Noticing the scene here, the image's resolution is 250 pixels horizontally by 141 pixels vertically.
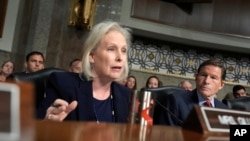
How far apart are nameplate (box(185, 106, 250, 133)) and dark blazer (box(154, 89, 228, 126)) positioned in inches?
24.6

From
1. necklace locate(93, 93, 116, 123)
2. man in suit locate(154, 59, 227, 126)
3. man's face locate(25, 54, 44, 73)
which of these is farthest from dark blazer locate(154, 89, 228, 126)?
man's face locate(25, 54, 44, 73)

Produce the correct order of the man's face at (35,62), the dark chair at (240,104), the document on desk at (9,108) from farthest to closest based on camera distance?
the man's face at (35,62) → the dark chair at (240,104) → the document on desk at (9,108)

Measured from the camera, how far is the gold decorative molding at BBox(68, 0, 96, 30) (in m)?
5.33

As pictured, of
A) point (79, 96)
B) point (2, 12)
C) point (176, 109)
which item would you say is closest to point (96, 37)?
point (79, 96)

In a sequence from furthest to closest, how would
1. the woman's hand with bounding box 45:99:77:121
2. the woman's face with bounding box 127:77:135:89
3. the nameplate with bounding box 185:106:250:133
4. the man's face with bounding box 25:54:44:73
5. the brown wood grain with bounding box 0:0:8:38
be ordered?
the brown wood grain with bounding box 0:0:8:38
the woman's face with bounding box 127:77:135:89
the man's face with bounding box 25:54:44:73
the woman's hand with bounding box 45:99:77:121
the nameplate with bounding box 185:106:250:133

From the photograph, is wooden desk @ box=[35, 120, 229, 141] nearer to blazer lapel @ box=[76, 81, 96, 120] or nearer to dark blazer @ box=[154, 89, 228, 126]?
blazer lapel @ box=[76, 81, 96, 120]

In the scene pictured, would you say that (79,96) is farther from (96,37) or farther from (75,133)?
(75,133)

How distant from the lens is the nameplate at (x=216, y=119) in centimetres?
131

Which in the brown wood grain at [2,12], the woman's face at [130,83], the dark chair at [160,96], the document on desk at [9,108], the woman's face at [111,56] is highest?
the brown wood grain at [2,12]

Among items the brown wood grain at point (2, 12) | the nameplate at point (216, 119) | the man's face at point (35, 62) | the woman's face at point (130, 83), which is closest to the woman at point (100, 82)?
the nameplate at point (216, 119)

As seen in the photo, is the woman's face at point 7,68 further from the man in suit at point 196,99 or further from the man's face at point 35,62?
the man in suit at point 196,99

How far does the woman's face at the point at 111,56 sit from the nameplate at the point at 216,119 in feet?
2.57

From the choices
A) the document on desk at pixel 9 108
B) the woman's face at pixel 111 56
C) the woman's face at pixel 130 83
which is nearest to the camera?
the document on desk at pixel 9 108

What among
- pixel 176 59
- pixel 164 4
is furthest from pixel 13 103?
pixel 176 59
